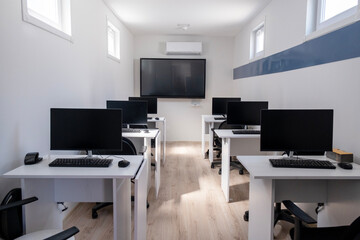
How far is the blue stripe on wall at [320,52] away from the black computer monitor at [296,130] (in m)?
0.62

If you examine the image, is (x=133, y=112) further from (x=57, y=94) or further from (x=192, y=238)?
(x=192, y=238)

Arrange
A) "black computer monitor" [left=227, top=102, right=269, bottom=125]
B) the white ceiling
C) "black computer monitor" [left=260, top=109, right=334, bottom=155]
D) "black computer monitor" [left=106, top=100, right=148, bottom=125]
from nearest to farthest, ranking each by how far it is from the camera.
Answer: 1. "black computer monitor" [left=260, top=109, right=334, bottom=155]
2. "black computer monitor" [left=227, top=102, right=269, bottom=125]
3. "black computer monitor" [left=106, top=100, right=148, bottom=125]
4. the white ceiling

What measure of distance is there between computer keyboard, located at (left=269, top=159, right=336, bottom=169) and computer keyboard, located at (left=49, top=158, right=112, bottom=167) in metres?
1.29

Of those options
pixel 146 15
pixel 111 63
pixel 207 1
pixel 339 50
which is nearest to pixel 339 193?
pixel 339 50

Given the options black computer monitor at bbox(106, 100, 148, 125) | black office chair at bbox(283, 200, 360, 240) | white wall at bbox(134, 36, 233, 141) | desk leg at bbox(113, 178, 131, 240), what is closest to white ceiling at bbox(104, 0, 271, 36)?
white wall at bbox(134, 36, 233, 141)

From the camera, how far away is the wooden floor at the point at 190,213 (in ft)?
8.44

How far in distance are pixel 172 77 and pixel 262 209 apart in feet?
17.0

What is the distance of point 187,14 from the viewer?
16.3 ft

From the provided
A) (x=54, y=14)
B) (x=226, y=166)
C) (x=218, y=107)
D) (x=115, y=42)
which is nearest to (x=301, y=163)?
(x=226, y=166)

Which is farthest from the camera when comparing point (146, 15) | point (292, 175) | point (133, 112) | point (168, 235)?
point (146, 15)

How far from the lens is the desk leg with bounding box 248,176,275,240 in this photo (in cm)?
186

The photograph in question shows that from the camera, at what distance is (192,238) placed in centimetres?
249

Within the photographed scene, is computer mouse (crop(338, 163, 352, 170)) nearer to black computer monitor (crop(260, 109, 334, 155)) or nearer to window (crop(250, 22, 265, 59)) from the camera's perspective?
black computer monitor (crop(260, 109, 334, 155))

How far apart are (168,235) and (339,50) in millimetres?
2318
